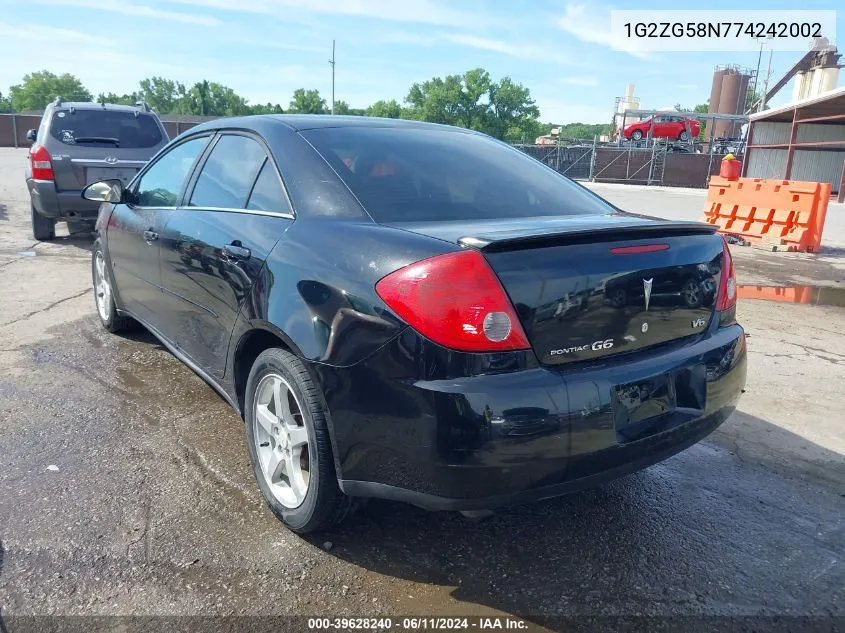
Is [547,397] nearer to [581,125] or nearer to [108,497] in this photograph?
[108,497]

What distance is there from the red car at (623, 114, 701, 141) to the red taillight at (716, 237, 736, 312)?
41736 mm

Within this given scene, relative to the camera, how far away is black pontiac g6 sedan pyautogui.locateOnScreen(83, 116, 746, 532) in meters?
2.06

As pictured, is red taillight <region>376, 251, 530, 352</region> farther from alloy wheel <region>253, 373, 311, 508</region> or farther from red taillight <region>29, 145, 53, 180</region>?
red taillight <region>29, 145, 53, 180</region>

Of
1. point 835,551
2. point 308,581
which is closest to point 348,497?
point 308,581

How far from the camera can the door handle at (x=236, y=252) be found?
279 centimetres

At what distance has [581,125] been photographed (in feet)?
499

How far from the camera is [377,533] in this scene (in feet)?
8.77

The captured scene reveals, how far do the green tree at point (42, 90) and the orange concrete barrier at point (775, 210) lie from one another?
116 meters

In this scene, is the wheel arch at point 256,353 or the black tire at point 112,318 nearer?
the wheel arch at point 256,353

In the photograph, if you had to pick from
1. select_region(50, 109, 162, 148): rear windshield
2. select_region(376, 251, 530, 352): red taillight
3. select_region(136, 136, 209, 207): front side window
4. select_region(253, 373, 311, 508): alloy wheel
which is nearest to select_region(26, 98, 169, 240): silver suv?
select_region(50, 109, 162, 148): rear windshield

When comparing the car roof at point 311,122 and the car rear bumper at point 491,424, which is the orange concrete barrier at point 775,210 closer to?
the car roof at point 311,122

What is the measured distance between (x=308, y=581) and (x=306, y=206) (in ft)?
4.60

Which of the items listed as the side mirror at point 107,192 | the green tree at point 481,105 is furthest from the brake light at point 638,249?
the green tree at point 481,105

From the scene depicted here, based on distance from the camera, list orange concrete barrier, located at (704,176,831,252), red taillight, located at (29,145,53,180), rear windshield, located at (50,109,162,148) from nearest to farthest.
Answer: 1. red taillight, located at (29,145,53,180)
2. rear windshield, located at (50,109,162,148)
3. orange concrete barrier, located at (704,176,831,252)
